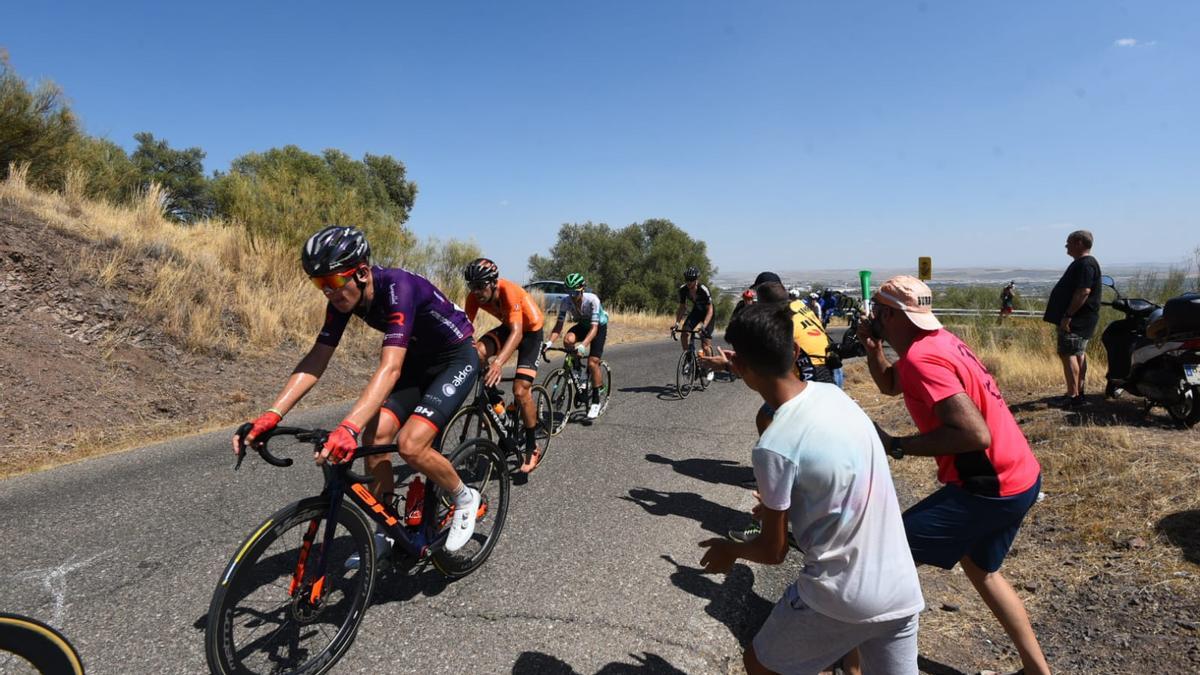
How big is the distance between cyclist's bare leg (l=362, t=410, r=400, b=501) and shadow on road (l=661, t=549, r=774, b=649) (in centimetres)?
184

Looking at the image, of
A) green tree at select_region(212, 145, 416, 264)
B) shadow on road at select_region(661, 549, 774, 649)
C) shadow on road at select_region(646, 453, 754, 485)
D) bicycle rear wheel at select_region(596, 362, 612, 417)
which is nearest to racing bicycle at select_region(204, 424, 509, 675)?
shadow on road at select_region(661, 549, 774, 649)

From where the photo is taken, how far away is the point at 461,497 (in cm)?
359

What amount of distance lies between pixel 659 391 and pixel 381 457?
24.3 feet

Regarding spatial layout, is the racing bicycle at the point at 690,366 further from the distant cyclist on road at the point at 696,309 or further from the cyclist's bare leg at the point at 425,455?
the cyclist's bare leg at the point at 425,455

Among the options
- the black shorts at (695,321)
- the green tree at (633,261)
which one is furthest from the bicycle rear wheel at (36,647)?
the green tree at (633,261)

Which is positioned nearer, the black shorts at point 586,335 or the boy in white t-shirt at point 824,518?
the boy in white t-shirt at point 824,518

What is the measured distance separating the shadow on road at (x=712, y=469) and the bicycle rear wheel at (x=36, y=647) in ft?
15.5

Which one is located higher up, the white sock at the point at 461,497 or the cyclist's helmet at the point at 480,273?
the cyclist's helmet at the point at 480,273

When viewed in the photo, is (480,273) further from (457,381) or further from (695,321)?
(695,321)

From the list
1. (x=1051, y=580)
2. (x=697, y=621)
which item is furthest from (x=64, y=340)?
(x=1051, y=580)

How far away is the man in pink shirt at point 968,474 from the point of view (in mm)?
2504

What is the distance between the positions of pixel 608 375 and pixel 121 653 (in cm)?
654

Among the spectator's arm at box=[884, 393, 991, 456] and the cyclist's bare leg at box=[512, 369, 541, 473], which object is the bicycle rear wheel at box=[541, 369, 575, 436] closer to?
the cyclist's bare leg at box=[512, 369, 541, 473]

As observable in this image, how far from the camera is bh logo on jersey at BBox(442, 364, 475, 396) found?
3780 mm
